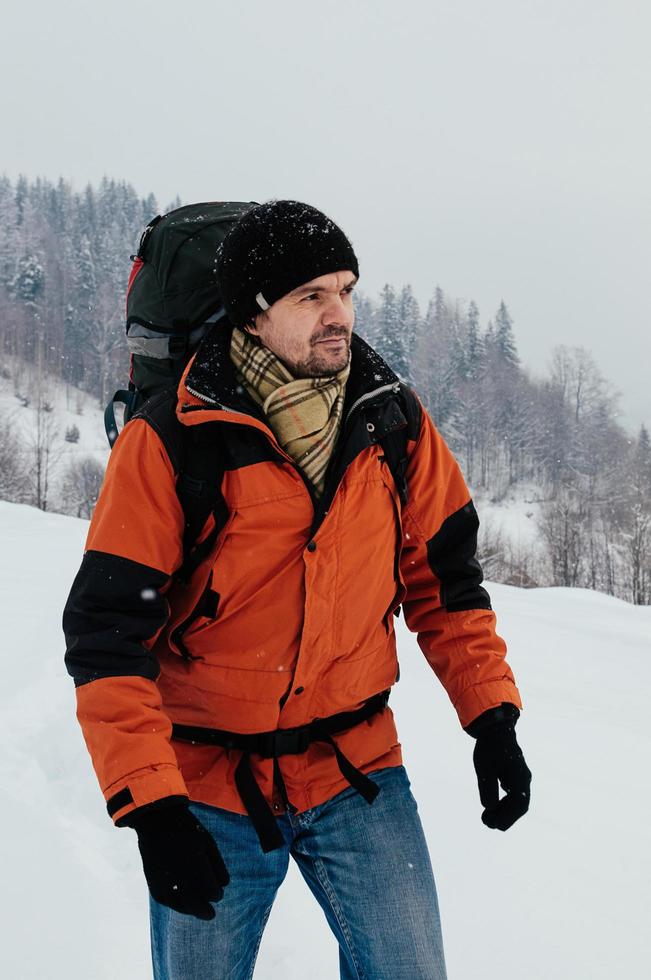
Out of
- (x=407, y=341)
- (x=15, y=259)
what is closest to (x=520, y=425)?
(x=407, y=341)

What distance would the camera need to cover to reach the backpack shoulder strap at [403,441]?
1720 mm

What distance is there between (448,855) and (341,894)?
131cm

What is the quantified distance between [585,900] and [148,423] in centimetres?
223

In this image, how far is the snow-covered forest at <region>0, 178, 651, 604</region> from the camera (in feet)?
123

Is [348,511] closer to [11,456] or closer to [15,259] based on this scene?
[11,456]

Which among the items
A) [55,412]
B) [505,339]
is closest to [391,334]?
[505,339]

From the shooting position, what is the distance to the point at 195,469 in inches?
59.9

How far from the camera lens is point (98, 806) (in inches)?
118

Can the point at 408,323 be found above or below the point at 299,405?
above

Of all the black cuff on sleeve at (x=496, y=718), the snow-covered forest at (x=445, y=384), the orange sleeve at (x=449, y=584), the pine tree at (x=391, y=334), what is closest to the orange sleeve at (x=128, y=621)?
the orange sleeve at (x=449, y=584)

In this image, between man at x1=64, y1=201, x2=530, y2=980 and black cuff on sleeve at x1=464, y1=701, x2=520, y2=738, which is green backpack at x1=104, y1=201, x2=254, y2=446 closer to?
man at x1=64, y1=201, x2=530, y2=980

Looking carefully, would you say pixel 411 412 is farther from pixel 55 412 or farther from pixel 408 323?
pixel 408 323

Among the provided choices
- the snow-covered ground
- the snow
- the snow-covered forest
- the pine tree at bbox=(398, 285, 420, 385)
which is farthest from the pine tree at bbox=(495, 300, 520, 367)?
the snow

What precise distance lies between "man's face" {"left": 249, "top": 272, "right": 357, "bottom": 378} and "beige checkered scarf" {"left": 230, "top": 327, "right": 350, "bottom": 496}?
3 cm
